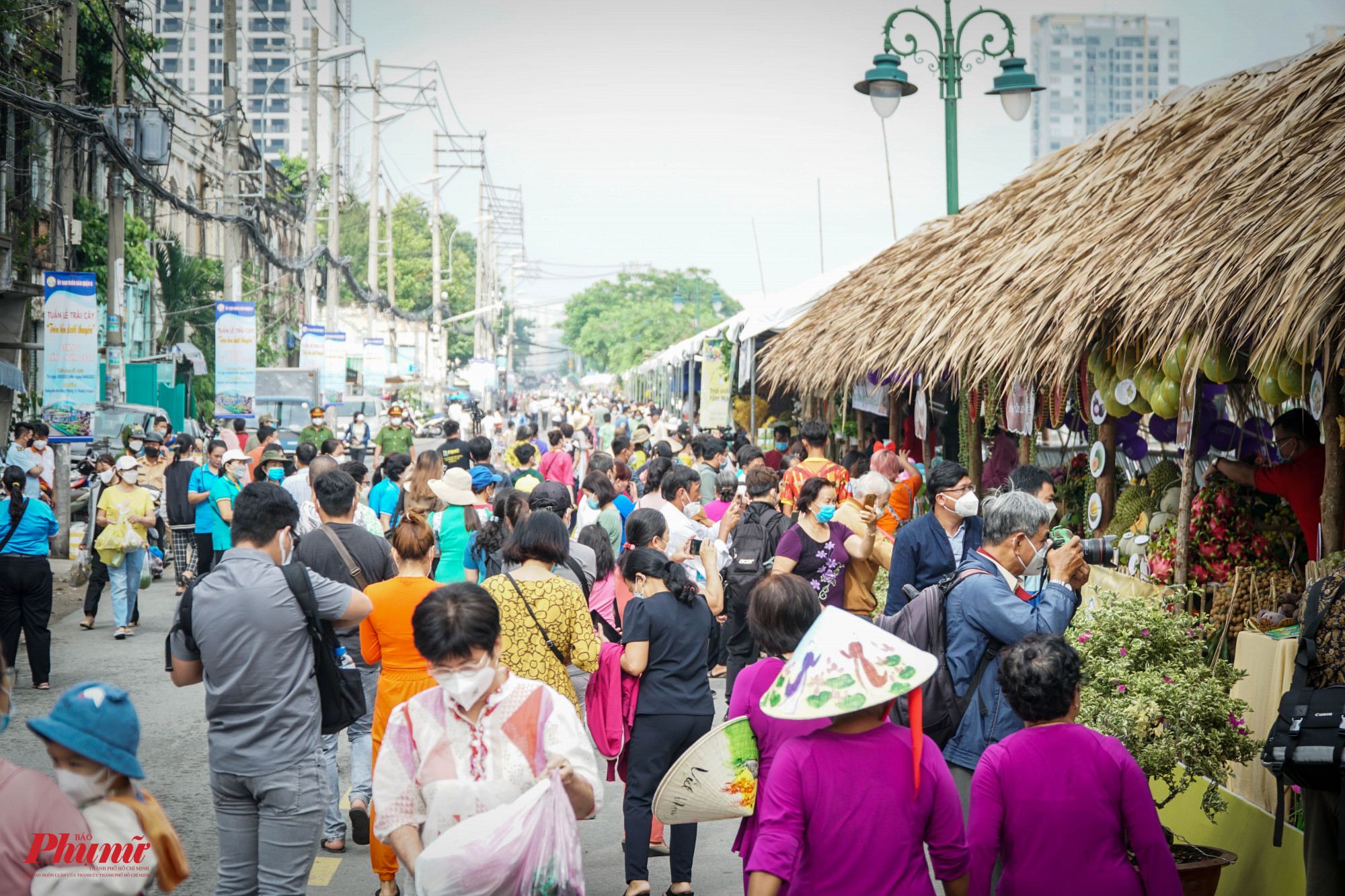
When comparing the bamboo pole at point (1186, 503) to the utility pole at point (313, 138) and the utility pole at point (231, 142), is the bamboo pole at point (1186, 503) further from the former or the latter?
the utility pole at point (313, 138)

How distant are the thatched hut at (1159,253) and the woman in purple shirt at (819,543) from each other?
1439 millimetres

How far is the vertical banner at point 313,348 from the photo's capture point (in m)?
24.9

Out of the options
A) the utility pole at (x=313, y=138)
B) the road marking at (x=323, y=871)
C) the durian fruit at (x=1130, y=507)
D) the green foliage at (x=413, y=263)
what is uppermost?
the green foliage at (x=413, y=263)

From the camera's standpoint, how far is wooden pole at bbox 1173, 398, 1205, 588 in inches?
227

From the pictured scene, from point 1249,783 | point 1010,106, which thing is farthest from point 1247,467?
point 1010,106

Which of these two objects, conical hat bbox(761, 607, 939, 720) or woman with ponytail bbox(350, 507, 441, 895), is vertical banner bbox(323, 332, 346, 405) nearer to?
woman with ponytail bbox(350, 507, 441, 895)

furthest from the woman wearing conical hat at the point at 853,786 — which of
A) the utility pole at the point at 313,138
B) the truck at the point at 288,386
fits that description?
the utility pole at the point at 313,138

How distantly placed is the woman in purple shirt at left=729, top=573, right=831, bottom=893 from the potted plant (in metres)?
1.64

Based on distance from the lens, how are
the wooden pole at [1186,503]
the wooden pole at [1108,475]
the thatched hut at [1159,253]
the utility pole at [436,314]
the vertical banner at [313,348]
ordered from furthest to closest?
the utility pole at [436,314]
the vertical banner at [313,348]
the wooden pole at [1108,475]
the wooden pole at [1186,503]
the thatched hut at [1159,253]

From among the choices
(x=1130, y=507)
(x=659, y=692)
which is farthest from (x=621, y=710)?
(x=1130, y=507)

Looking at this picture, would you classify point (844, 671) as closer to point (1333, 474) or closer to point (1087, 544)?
point (1087, 544)

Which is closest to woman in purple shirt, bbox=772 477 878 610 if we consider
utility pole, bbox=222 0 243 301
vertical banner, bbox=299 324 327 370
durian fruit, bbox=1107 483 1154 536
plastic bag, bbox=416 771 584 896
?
durian fruit, bbox=1107 483 1154 536

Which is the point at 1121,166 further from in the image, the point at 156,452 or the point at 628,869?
the point at 156,452

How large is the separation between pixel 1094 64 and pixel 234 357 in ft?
637
